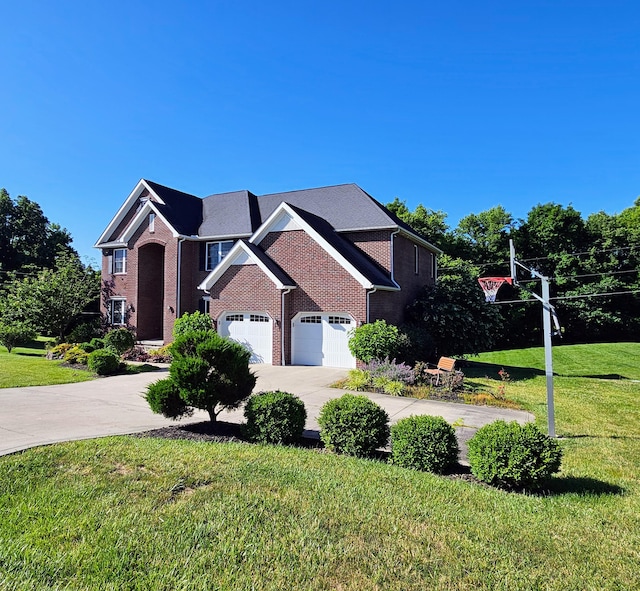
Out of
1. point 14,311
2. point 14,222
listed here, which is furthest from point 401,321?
point 14,222

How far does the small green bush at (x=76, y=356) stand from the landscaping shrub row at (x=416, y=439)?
13334 millimetres

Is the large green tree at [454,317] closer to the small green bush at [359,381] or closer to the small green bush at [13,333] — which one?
the small green bush at [359,381]

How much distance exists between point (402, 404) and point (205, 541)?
7.95 metres

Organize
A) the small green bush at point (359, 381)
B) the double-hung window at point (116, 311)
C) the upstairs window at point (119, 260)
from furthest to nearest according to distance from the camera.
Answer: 1. the upstairs window at point (119, 260)
2. the double-hung window at point (116, 311)
3. the small green bush at point (359, 381)

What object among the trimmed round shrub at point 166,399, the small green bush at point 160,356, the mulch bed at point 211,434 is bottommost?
the mulch bed at point 211,434

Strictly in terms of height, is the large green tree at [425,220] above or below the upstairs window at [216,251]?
above

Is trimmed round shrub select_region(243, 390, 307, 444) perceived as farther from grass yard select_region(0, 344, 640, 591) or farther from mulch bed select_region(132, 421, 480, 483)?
grass yard select_region(0, 344, 640, 591)

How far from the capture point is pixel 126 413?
8.85 metres

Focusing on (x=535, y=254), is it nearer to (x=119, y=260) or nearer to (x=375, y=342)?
(x=375, y=342)

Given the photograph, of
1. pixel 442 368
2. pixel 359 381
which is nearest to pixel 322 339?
pixel 359 381


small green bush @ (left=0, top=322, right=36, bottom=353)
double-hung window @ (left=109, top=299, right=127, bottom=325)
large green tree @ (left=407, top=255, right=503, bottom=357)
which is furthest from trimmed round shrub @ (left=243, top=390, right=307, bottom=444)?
double-hung window @ (left=109, top=299, right=127, bottom=325)

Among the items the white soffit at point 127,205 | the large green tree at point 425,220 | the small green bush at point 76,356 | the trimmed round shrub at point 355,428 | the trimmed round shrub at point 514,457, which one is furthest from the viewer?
the large green tree at point 425,220

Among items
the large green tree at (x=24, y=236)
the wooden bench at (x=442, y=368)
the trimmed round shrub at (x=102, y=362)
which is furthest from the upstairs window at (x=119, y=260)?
the wooden bench at (x=442, y=368)

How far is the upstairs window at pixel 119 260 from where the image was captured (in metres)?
25.6
